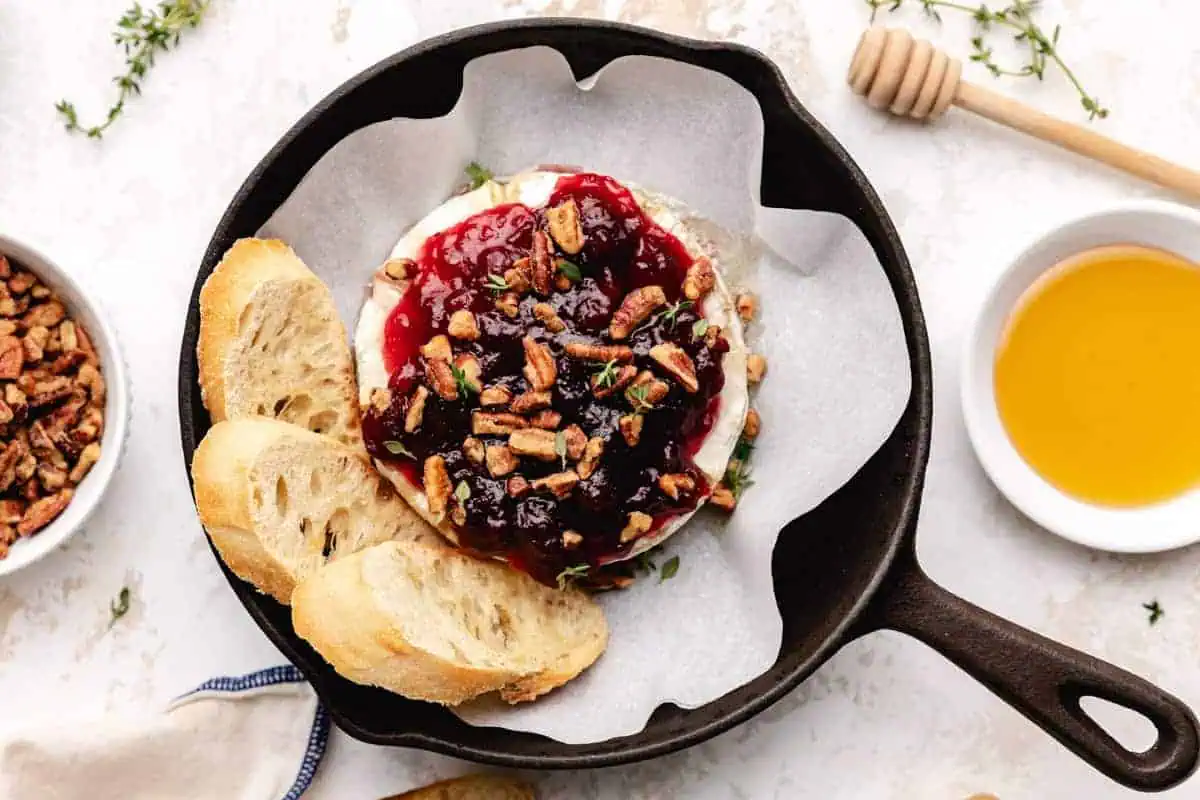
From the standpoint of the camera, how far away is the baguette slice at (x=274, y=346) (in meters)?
2.34

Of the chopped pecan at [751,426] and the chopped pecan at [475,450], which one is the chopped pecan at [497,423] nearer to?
the chopped pecan at [475,450]

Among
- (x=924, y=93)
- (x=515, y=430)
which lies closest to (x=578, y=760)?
(x=515, y=430)

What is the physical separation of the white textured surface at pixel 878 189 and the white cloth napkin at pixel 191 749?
0.23 feet

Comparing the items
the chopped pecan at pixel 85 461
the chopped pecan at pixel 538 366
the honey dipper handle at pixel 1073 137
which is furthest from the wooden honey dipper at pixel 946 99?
the chopped pecan at pixel 85 461

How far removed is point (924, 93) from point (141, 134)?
165 cm

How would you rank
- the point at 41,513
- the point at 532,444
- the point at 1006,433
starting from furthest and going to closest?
the point at 1006,433, the point at 41,513, the point at 532,444

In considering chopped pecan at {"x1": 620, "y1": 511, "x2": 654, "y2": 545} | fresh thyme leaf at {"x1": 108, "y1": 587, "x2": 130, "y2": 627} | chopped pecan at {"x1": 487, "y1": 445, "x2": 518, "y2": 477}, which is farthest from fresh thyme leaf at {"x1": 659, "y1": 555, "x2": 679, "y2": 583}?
fresh thyme leaf at {"x1": 108, "y1": 587, "x2": 130, "y2": 627}

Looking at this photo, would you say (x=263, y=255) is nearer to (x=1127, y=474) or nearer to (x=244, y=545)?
(x=244, y=545)

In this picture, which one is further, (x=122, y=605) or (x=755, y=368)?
(x=122, y=605)

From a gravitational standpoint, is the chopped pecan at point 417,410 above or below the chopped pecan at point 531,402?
above

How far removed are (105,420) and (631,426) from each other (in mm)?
1094

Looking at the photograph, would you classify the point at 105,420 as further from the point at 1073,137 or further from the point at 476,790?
the point at 1073,137

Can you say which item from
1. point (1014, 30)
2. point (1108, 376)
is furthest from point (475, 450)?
point (1014, 30)

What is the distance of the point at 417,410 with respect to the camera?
2.41 meters
